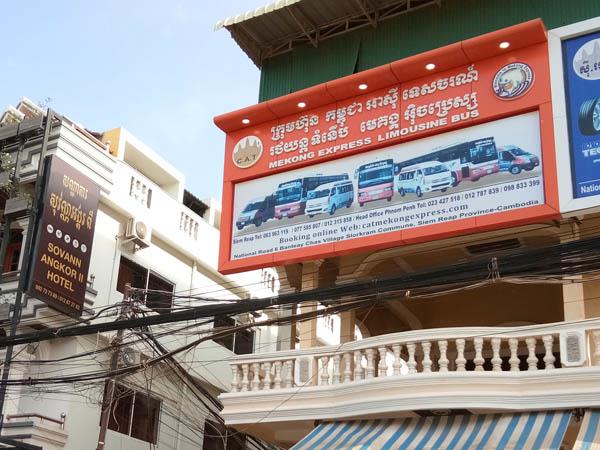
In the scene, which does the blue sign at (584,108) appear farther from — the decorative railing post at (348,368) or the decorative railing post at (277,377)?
the decorative railing post at (277,377)

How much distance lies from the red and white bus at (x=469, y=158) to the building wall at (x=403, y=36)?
201 centimetres

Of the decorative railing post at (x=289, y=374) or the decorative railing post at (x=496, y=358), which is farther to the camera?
the decorative railing post at (x=289, y=374)

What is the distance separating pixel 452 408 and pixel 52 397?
24.8ft

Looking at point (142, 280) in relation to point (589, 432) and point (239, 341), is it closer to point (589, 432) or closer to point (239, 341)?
point (239, 341)

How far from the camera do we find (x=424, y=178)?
1276 centimetres

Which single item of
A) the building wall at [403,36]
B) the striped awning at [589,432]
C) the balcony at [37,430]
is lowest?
the striped awning at [589,432]

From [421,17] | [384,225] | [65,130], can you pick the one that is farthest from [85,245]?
[421,17]

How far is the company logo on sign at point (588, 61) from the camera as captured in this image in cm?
1205

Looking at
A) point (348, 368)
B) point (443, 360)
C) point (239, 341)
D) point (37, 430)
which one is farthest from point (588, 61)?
point (239, 341)

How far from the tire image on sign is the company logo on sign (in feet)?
1.30

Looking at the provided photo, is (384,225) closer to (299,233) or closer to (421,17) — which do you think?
(299,233)

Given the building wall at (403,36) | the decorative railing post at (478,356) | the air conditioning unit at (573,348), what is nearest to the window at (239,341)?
the building wall at (403,36)

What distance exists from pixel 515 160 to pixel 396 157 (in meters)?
1.86

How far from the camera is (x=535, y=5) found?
43.1ft
